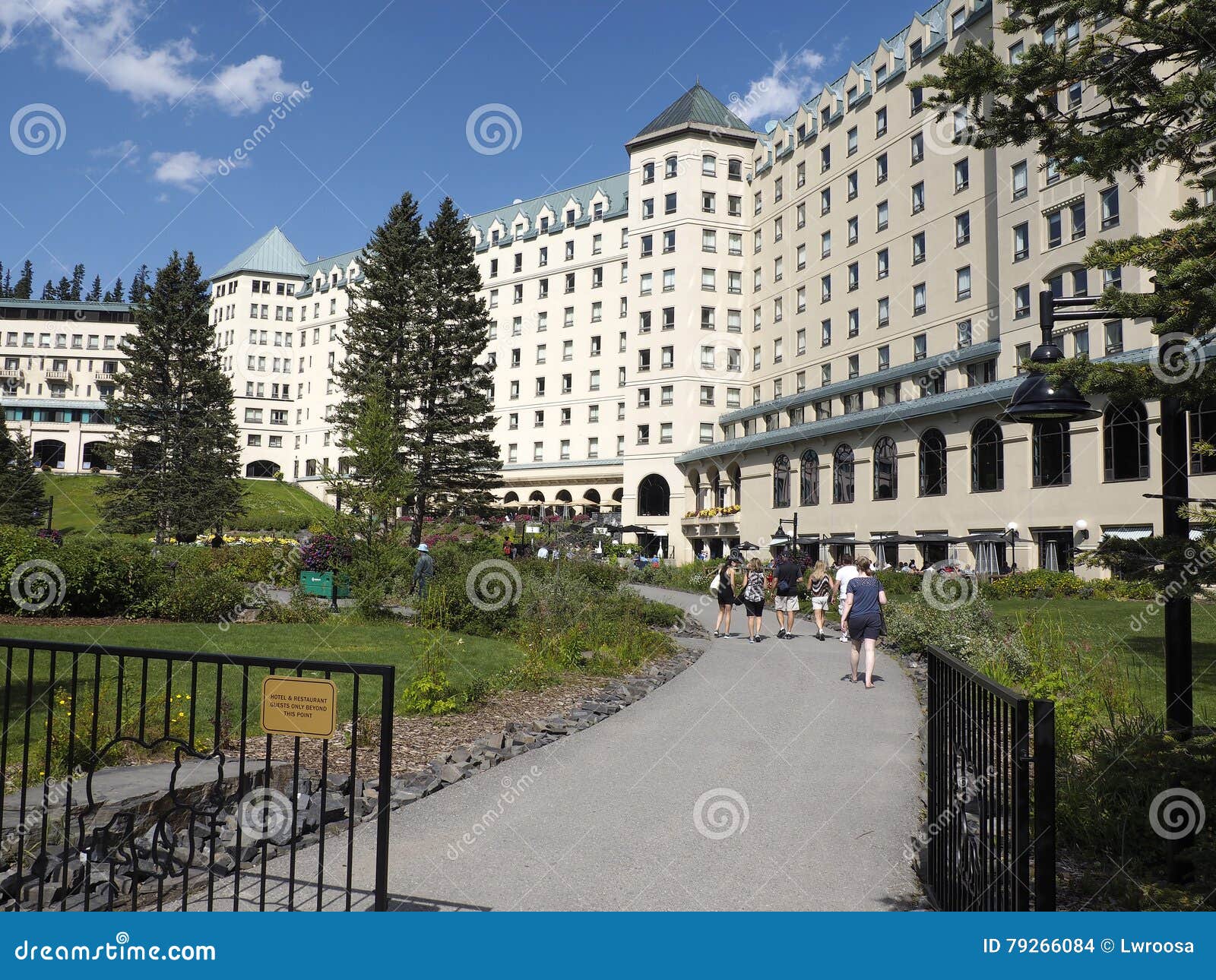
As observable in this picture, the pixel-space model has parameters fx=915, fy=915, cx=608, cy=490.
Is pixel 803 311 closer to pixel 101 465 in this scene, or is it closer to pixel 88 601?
pixel 88 601

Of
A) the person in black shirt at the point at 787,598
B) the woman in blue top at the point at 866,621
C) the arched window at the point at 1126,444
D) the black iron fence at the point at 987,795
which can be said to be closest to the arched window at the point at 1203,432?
the arched window at the point at 1126,444

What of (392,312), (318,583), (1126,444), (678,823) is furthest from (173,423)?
(678,823)

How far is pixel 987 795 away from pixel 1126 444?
3255cm

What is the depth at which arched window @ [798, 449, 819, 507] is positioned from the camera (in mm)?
49938

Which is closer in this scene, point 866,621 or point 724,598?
point 866,621

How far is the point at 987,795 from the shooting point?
419 cm

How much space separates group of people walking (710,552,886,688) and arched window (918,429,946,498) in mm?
17119

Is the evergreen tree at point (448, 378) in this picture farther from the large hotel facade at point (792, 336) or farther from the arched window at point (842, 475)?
the arched window at point (842, 475)

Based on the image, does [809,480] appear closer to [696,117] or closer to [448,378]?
[448,378]

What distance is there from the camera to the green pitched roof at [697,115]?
66.9 metres

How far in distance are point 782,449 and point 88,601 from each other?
41.8 meters

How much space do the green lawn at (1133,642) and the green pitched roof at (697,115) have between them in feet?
169

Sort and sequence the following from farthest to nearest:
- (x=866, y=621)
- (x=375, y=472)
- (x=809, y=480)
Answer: (x=809, y=480) < (x=375, y=472) < (x=866, y=621)

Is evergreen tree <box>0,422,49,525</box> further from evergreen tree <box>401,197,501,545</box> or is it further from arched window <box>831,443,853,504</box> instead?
arched window <box>831,443,853,504</box>
